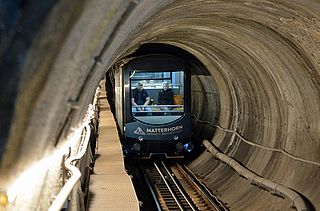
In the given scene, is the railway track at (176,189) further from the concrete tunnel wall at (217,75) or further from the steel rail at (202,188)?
the concrete tunnel wall at (217,75)

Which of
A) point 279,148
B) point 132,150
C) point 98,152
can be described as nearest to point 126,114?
point 132,150

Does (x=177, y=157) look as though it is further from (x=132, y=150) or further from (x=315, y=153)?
(x=315, y=153)

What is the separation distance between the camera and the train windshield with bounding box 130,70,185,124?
1412 centimetres

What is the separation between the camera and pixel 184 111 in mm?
14484

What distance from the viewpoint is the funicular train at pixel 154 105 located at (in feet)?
46.2

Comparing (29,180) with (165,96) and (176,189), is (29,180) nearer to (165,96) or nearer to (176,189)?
(176,189)

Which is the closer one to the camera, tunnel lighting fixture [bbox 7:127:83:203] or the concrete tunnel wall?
the concrete tunnel wall

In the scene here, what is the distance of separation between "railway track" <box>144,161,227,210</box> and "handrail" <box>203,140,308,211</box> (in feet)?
2.51

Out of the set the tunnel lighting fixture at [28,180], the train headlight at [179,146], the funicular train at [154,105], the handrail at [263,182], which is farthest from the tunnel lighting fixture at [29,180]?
the train headlight at [179,146]

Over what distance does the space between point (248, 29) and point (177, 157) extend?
6.99 m

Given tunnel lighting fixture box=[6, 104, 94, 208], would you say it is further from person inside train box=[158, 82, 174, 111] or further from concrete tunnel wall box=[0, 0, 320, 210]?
person inside train box=[158, 82, 174, 111]

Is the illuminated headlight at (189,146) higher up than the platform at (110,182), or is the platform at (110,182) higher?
the platform at (110,182)

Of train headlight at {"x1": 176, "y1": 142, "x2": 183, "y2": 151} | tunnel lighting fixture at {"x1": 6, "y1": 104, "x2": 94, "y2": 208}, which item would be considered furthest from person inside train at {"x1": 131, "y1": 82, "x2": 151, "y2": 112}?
tunnel lighting fixture at {"x1": 6, "y1": 104, "x2": 94, "y2": 208}

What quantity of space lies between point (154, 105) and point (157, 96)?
28cm
